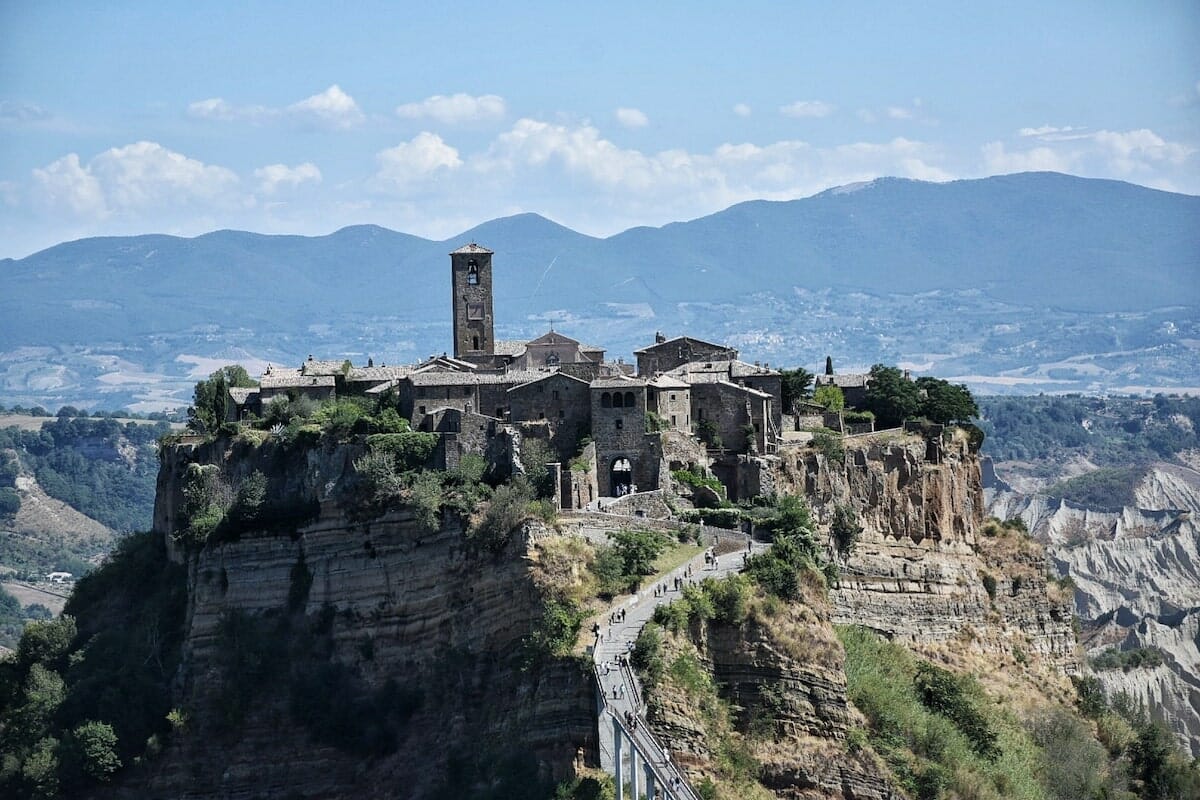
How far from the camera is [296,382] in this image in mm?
74562

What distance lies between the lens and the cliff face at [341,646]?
195 ft

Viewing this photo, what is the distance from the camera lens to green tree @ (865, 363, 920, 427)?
3051 inches

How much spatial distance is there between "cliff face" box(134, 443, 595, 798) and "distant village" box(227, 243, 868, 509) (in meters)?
3.64

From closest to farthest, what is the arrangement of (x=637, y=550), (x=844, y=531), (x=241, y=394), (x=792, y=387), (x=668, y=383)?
1. (x=637, y=550)
2. (x=844, y=531)
3. (x=668, y=383)
4. (x=241, y=394)
5. (x=792, y=387)

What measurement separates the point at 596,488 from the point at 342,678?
34.7ft

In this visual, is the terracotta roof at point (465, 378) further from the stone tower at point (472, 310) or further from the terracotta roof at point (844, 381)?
the terracotta roof at point (844, 381)

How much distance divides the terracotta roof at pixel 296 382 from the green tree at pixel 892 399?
21.9m

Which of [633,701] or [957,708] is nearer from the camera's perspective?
[633,701]

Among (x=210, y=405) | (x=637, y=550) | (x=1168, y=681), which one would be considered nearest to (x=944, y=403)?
(x=637, y=550)

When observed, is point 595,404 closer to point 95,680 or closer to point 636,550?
point 636,550

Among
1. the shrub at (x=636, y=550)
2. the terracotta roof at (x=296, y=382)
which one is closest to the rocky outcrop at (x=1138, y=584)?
the terracotta roof at (x=296, y=382)

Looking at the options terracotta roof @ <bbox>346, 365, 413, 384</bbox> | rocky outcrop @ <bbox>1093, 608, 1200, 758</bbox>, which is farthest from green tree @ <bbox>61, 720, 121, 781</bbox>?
rocky outcrop @ <bbox>1093, 608, 1200, 758</bbox>

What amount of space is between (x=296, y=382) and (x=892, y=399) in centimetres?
2368

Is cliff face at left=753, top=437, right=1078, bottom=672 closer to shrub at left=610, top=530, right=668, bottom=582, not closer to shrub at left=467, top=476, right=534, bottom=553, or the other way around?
shrub at left=610, top=530, right=668, bottom=582
